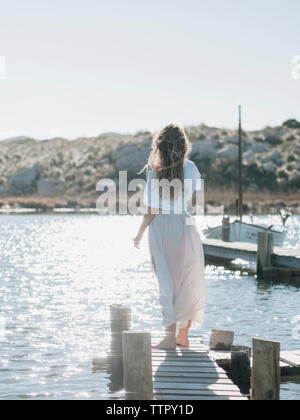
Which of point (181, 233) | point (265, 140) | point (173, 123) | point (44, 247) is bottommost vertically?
point (44, 247)

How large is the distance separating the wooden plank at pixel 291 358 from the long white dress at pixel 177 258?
7.45 feet

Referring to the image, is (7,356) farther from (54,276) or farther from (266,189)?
(266,189)

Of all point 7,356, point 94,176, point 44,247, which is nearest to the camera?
point 7,356

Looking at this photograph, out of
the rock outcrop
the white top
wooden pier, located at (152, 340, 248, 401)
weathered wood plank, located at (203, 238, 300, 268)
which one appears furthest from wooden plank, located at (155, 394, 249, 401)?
the rock outcrop

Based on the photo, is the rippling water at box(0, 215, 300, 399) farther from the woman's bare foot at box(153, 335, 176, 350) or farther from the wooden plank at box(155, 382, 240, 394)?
the wooden plank at box(155, 382, 240, 394)

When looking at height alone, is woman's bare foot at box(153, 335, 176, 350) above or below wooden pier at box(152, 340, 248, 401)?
above

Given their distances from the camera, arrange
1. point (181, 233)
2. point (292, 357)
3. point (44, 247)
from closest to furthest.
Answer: point (181, 233), point (292, 357), point (44, 247)

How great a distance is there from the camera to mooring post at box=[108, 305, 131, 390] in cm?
859

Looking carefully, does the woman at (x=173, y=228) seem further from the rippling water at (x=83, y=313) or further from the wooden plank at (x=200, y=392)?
the rippling water at (x=83, y=313)

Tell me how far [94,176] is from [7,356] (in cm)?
8074

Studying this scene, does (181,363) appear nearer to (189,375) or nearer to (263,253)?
(189,375)

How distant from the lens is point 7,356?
34.3ft

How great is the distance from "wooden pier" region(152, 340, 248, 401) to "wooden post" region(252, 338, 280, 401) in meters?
0.22

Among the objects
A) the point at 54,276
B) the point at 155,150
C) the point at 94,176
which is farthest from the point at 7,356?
the point at 94,176
